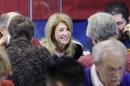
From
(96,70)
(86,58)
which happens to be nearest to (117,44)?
(96,70)

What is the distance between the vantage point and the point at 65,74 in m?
2.02

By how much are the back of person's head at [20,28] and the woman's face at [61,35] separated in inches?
27.5

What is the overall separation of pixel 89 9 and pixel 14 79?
14.6 feet

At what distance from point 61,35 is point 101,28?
95 cm

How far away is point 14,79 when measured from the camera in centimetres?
365

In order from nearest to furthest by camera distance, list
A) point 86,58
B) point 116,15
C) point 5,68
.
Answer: point 5,68 → point 86,58 → point 116,15

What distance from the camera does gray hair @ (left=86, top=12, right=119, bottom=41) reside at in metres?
3.63

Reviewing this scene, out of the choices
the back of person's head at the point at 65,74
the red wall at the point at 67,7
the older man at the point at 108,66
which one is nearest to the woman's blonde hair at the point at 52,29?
the older man at the point at 108,66

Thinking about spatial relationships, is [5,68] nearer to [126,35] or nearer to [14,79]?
[14,79]

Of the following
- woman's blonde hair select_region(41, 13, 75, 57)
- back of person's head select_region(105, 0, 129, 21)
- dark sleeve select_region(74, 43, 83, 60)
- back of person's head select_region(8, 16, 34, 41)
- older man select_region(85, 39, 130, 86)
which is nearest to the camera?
older man select_region(85, 39, 130, 86)

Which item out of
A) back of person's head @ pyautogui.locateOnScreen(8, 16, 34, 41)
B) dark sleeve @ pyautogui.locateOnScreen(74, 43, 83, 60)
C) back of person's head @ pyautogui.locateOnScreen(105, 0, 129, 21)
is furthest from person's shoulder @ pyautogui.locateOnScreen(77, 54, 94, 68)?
back of person's head @ pyautogui.locateOnScreen(105, 0, 129, 21)

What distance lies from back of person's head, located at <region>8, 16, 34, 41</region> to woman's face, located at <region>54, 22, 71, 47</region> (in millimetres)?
698

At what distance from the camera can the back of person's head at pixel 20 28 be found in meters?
3.79

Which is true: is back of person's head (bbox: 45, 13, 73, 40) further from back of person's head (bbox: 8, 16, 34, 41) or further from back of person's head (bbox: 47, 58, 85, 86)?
back of person's head (bbox: 47, 58, 85, 86)
